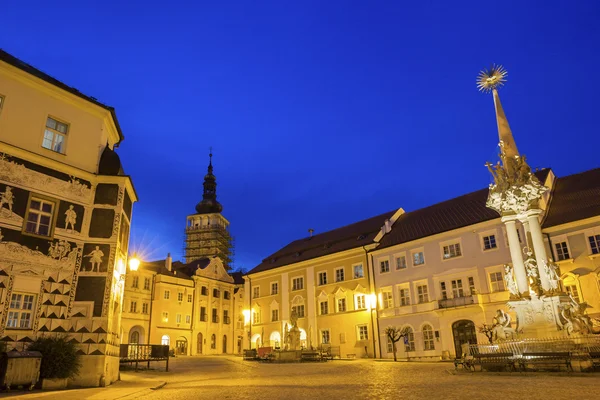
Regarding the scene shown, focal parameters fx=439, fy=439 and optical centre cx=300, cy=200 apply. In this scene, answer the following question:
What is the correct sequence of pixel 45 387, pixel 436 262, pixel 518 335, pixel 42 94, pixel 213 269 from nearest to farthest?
pixel 45 387 → pixel 42 94 → pixel 518 335 → pixel 436 262 → pixel 213 269

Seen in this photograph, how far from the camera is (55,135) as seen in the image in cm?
1780

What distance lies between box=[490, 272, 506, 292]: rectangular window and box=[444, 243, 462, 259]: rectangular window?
3.28m

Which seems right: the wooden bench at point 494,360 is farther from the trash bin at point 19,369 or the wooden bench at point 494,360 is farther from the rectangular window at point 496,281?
the rectangular window at point 496,281

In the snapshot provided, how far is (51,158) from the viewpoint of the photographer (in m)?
17.1

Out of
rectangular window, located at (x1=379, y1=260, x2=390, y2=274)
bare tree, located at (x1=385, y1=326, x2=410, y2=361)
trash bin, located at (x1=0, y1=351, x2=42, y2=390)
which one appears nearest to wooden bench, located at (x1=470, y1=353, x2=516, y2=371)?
trash bin, located at (x1=0, y1=351, x2=42, y2=390)

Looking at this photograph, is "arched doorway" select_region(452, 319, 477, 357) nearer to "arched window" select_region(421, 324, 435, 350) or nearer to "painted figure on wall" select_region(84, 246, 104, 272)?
"arched window" select_region(421, 324, 435, 350)

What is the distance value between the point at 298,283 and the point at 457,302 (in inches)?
754

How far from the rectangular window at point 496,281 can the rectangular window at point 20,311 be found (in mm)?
29303

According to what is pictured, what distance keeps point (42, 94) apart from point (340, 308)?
3258 cm

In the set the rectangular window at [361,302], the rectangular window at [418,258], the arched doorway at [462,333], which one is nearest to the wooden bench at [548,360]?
the arched doorway at [462,333]

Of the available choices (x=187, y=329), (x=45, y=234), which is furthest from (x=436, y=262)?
(x=187, y=329)

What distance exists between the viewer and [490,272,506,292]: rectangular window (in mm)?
32188

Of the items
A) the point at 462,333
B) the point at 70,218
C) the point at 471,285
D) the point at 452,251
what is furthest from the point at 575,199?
the point at 70,218

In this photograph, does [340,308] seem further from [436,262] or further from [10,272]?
[10,272]
